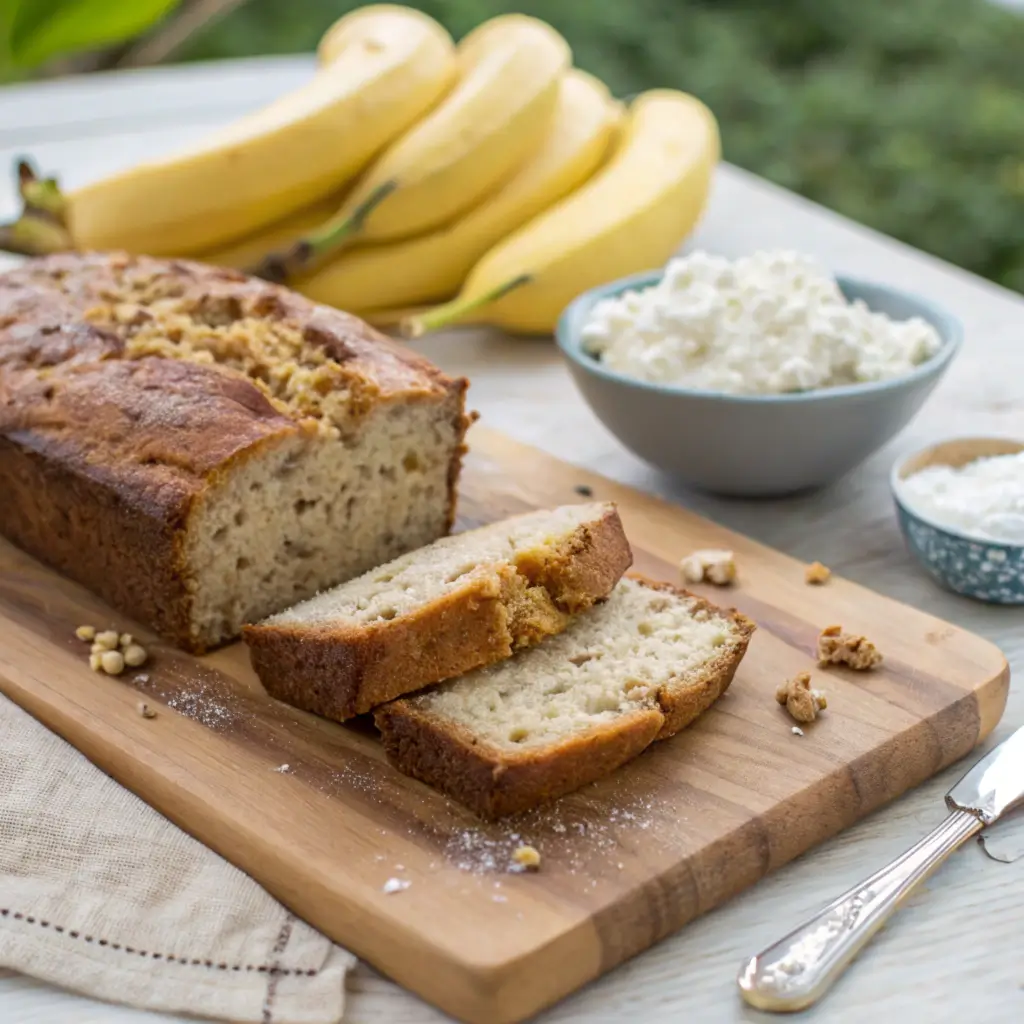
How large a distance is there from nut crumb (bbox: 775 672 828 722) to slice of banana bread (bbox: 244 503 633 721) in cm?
40

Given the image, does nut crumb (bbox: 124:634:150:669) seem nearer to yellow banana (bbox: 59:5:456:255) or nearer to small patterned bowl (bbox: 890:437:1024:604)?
small patterned bowl (bbox: 890:437:1024:604)

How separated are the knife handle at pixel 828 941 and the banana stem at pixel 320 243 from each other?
8.63 feet

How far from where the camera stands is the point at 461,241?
441 centimetres

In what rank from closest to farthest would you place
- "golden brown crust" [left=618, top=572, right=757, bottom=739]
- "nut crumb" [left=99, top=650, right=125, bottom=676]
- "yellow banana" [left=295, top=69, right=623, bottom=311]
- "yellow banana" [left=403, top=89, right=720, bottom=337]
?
"golden brown crust" [left=618, top=572, right=757, bottom=739], "nut crumb" [left=99, top=650, right=125, bottom=676], "yellow banana" [left=403, top=89, right=720, bottom=337], "yellow banana" [left=295, top=69, right=623, bottom=311]

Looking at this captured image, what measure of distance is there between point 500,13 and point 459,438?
24.8 feet

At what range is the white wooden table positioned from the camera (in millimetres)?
2061

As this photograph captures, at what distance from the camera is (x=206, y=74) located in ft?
20.3

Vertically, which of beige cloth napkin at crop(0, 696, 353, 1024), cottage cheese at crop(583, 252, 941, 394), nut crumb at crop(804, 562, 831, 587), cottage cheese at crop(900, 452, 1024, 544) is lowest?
beige cloth napkin at crop(0, 696, 353, 1024)

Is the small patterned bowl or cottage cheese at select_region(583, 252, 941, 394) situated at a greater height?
cottage cheese at select_region(583, 252, 941, 394)

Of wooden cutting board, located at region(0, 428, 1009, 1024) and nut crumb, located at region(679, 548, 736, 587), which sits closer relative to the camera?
wooden cutting board, located at region(0, 428, 1009, 1024)

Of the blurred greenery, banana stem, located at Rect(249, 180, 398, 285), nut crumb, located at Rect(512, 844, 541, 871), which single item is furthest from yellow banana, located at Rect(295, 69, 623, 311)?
the blurred greenery

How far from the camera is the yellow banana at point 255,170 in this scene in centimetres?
419

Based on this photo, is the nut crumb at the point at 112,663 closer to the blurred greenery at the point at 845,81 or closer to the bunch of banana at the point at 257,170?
the bunch of banana at the point at 257,170

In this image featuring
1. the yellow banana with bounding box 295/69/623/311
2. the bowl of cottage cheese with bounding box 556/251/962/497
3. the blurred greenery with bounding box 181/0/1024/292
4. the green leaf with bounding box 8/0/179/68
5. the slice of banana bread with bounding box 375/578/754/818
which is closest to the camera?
the slice of banana bread with bounding box 375/578/754/818
